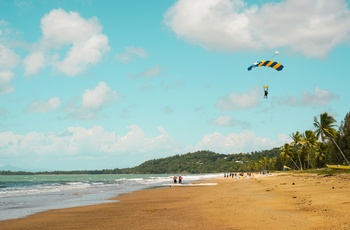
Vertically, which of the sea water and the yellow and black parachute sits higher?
the yellow and black parachute

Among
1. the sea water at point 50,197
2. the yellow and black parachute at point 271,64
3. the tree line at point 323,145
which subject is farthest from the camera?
the tree line at point 323,145

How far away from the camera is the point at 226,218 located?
1267 cm

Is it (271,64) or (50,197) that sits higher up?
(271,64)

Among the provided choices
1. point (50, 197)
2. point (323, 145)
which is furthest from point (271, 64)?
point (323, 145)

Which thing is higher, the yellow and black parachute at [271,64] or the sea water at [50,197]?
the yellow and black parachute at [271,64]

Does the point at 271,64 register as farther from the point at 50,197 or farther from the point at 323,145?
the point at 323,145

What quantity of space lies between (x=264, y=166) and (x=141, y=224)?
155 m

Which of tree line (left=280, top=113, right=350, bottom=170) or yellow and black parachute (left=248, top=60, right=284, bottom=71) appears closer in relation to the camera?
yellow and black parachute (left=248, top=60, right=284, bottom=71)

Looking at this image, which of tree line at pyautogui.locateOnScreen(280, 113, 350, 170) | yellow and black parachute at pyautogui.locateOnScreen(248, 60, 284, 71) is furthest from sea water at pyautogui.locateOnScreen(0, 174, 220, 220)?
tree line at pyautogui.locateOnScreen(280, 113, 350, 170)

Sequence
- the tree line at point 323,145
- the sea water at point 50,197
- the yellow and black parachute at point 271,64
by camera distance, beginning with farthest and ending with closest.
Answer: the tree line at point 323,145 < the yellow and black parachute at point 271,64 < the sea water at point 50,197

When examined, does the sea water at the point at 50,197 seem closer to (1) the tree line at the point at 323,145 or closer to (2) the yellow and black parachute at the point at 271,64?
(2) the yellow and black parachute at the point at 271,64

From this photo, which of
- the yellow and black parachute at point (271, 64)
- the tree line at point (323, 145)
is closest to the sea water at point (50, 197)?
the yellow and black parachute at point (271, 64)

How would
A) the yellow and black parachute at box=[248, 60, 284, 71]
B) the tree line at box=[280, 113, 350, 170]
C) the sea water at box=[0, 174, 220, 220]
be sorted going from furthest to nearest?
the tree line at box=[280, 113, 350, 170]
the yellow and black parachute at box=[248, 60, 284, 71]
the sea water at box=[0, 174, 220, 220]

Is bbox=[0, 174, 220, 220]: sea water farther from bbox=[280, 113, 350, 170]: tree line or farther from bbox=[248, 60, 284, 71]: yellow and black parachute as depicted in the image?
bbox=[280, 113, 350, 170]: tree line
